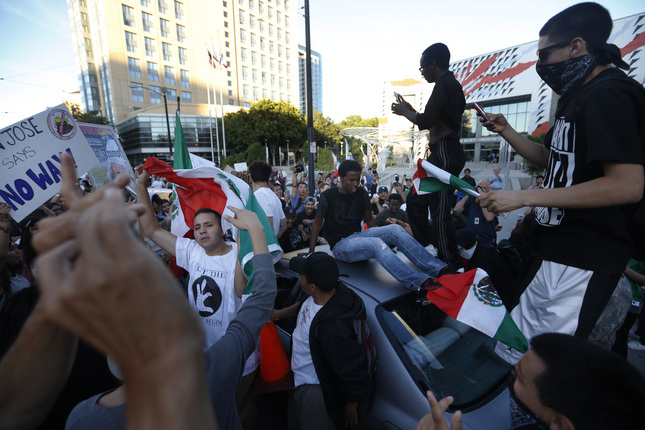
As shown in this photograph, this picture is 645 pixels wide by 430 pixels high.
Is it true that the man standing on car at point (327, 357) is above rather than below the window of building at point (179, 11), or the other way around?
below

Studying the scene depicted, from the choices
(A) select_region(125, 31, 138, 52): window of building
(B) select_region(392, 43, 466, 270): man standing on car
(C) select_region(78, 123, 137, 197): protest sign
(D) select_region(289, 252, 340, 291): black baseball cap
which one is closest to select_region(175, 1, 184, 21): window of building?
(A) select_region(125, 31, 138, 52): window of building

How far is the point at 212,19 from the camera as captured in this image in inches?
2318

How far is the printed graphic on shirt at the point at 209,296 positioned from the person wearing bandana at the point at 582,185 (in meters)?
1.98

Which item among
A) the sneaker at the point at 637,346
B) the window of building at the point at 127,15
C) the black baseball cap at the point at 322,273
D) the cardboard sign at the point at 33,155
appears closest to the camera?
the black baseball cap at the point at 322,273

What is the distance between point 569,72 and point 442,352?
6.15ft

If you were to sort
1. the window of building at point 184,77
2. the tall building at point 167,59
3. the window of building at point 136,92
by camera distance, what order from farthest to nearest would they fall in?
the window of building at point 184,77
the window of building at point 136,92
the tall building at point 167,59

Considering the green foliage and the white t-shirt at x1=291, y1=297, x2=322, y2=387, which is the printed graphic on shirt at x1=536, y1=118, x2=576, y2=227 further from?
the green foliage

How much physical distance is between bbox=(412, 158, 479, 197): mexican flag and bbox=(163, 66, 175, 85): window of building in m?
62.8

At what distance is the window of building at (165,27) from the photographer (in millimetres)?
53281

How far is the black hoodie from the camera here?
81.4 inches

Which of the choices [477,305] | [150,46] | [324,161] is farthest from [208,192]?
[150,46]

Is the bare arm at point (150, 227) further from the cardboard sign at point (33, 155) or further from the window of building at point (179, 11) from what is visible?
the window of building at point (179, 11)

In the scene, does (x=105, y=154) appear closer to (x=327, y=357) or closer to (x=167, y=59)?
(x=327, y=357)

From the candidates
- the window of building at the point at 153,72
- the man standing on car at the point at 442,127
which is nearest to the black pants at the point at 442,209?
the man standing on car at the point at 442,127
